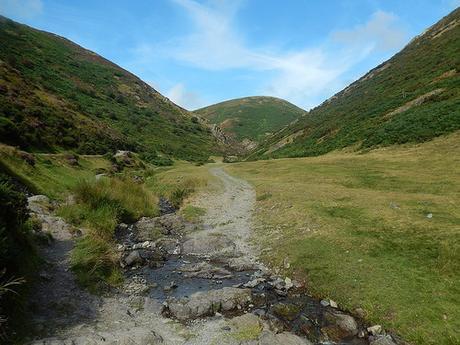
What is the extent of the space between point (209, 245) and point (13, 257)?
39.8 ft

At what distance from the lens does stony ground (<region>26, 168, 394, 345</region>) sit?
1244 centimetres

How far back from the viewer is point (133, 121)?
12519cm

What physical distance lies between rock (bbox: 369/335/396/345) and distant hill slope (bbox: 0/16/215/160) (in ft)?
129

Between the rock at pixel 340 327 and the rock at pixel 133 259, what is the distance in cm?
1048

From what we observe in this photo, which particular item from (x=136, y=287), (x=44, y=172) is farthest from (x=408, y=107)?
(x=136, y=287)

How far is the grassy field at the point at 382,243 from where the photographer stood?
45.8 feet

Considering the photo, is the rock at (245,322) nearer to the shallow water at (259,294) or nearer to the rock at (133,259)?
the shallow water at (259,294)

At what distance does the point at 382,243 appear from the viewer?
1992cm

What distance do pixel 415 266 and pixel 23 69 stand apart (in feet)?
390

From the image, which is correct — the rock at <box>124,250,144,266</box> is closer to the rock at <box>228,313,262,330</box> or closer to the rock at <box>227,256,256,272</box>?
the rock at <box>227,256,256,272</box>

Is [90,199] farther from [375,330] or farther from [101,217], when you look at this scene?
[375,330]

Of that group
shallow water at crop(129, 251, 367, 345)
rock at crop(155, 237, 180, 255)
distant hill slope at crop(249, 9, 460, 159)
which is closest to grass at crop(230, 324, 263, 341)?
shallow water at crop(129, 251, 367, 345)

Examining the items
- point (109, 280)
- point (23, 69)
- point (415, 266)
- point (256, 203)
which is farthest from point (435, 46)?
point (23, 69)

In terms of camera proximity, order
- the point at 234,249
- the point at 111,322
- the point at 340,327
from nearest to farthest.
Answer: the point at 111,322, the point at 340,327, the point at 234,249
